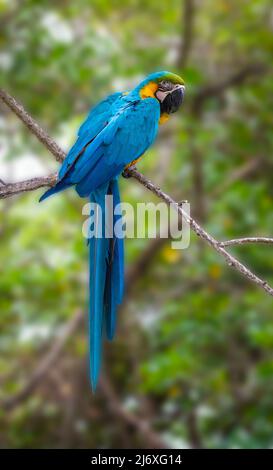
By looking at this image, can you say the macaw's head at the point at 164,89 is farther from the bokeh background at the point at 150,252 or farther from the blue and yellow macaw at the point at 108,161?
the bokeh background at the point at 150,252

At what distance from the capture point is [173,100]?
145 cm

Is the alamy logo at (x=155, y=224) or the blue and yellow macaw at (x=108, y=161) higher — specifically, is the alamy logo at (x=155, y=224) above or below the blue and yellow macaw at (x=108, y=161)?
above

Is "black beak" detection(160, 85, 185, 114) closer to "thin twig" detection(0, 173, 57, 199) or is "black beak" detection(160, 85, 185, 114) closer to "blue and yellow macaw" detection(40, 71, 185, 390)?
"blue and yellow macaw" detection(40, 71, 185, 390)

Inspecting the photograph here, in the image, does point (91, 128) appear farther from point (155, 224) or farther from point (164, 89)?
point (155, 224)

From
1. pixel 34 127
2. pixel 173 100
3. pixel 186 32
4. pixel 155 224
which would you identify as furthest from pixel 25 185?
pixel 186 32

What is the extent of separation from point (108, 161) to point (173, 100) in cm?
26

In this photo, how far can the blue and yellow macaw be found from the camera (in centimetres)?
124

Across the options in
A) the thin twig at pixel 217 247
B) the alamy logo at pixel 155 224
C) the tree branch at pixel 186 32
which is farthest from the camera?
the tree branch at pixel 186 32

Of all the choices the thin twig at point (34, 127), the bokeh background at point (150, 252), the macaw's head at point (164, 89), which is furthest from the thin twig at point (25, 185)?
the bokeh background at point (150, 252)

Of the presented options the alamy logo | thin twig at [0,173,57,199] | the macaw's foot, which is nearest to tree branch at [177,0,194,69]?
the alamy logo

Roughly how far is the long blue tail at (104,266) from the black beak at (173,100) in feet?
0.73

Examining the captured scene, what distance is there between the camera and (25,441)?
9.89ft

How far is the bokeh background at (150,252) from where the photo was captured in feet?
8.60

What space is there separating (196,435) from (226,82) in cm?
155
